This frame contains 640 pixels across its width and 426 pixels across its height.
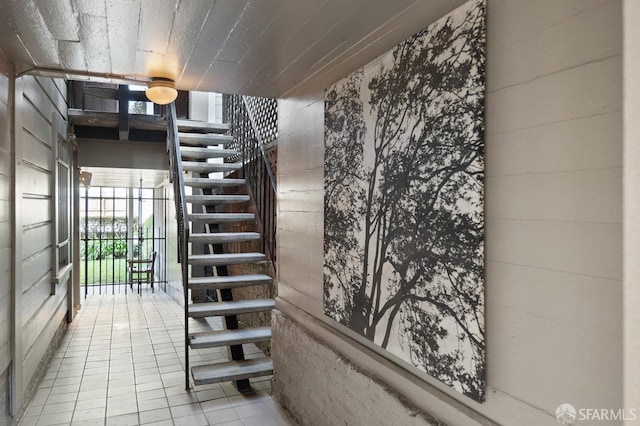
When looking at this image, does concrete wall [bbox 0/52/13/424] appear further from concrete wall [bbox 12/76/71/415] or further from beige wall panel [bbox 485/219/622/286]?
beige wall panel [bbox 485/219/622/286]

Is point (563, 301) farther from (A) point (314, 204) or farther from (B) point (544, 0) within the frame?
(A) point (314, 204)

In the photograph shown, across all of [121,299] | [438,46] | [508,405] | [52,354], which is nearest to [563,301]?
[508,405]

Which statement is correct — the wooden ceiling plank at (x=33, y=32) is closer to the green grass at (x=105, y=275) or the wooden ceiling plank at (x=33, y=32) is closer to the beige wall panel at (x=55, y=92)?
the beige wall panel at (x=55, y=92)

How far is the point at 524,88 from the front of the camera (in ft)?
3.93

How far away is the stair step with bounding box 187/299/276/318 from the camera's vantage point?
11.5ft

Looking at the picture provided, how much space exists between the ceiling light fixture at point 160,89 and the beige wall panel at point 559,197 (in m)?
2.07

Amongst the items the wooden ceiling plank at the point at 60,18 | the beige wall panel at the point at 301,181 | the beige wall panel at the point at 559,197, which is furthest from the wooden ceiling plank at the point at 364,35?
the wooden ceiling plank at the point at 60,18

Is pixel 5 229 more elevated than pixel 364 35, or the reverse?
pixel 364 35

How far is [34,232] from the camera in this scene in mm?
3125

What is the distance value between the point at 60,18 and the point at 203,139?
147 inches

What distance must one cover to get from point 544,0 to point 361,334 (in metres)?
1.50

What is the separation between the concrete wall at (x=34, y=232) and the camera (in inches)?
99.9

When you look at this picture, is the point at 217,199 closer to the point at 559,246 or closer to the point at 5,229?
the point at 5,229
